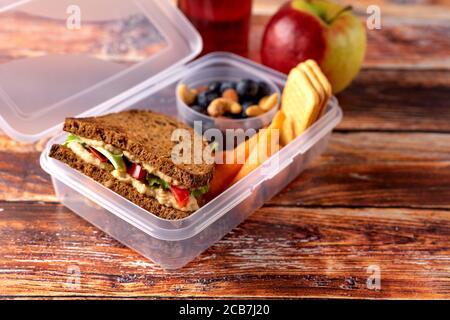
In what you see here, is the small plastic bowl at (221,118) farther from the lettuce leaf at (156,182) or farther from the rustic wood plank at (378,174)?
the lettuce leaf at (156,182)

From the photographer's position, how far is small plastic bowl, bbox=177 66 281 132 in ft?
4.43

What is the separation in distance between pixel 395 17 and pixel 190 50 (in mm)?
758

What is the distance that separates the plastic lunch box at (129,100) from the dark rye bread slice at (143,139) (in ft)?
0.19

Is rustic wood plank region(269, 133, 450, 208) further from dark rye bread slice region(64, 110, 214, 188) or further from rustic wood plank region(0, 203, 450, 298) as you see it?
dark rye bread slice region(64, 110, 214, 188)

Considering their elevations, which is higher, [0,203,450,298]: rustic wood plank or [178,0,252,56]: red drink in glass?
[178,0,252,56]: red drink in glass

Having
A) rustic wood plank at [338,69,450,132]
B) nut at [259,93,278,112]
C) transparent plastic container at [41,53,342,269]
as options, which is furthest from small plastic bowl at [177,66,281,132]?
rustic wood plank at [338,69,450,132]

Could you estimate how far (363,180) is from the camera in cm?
136

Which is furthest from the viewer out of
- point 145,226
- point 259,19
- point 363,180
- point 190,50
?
point 259,19

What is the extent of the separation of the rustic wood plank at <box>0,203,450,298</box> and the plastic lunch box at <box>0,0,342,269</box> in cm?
3

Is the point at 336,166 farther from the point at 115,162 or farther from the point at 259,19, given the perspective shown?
the point at 259,19

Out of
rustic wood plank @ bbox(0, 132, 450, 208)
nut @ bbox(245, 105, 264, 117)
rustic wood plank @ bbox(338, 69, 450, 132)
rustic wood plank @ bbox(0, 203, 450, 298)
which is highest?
nut @ bbox(245, 105, 264, 117)

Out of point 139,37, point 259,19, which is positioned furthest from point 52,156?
point 259,19

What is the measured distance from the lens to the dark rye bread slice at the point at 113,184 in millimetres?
Result: 1098

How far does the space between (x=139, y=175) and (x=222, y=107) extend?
31 centimetres
